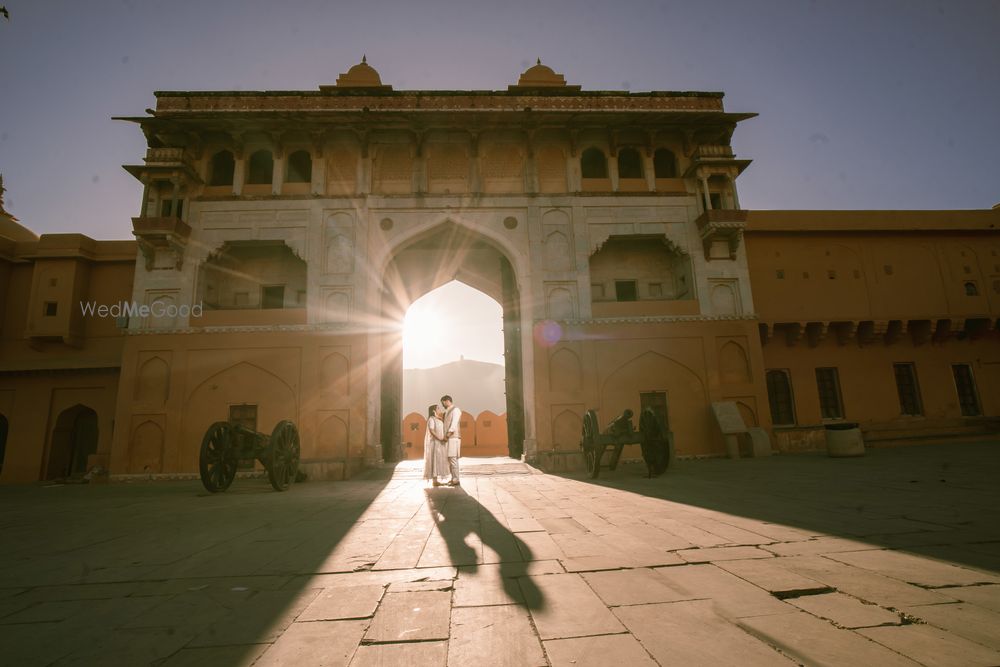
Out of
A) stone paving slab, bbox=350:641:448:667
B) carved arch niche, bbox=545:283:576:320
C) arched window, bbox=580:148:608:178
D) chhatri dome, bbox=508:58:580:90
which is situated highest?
chhatri dome, bbox=508:58:580:90

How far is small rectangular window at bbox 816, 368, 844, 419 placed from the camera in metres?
14.0

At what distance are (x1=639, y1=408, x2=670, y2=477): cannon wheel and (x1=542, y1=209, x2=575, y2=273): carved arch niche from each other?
550cm

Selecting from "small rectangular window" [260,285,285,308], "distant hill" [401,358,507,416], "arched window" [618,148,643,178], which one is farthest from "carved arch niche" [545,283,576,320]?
"distant hill" [401,358,507,416]

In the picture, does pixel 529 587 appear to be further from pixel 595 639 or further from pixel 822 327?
pixel 822 327

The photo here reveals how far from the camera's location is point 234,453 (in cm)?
769

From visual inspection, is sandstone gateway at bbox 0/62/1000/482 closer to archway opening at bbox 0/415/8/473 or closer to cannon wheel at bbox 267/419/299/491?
archway opening at bbox 0/415/8/473

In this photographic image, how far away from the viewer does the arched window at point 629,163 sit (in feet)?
46.1

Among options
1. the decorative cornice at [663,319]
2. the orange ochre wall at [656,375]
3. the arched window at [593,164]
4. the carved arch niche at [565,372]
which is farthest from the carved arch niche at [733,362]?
the arched window at [593,164]

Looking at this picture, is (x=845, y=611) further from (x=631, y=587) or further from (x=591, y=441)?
(x=591, y=441)

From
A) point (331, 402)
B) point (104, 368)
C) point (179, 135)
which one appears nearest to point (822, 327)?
point (331, 402)

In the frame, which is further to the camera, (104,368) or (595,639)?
(104,368)

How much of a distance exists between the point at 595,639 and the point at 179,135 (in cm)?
1593

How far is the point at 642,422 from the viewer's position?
27.4 ft

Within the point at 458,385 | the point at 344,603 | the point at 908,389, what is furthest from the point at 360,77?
the point at 458,385
